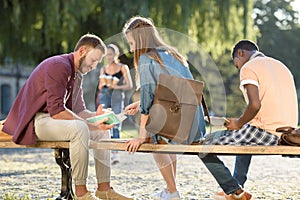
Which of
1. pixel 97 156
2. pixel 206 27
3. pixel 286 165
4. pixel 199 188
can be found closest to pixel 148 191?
pixel 199 188

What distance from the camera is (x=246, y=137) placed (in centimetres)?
529

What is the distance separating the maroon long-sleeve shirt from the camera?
5.36 m

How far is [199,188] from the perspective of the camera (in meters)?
7.74

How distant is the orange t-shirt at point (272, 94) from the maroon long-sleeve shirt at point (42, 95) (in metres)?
1.41

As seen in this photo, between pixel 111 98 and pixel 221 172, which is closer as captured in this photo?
pixel 221 172

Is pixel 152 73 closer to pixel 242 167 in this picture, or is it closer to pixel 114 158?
pixel 242 167

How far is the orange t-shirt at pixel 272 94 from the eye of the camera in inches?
208

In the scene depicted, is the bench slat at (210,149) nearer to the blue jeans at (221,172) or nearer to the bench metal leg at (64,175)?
the blue jeans at (221,172)

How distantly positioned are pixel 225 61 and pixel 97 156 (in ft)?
145

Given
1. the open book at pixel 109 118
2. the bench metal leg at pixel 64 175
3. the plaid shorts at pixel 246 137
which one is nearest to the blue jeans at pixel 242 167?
the plaid shorts at pixel 246 137

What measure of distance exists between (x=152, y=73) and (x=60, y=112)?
792 mm

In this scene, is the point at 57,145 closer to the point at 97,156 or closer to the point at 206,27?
the point at 97,156

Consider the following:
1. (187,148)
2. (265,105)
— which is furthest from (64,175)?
(265,105)

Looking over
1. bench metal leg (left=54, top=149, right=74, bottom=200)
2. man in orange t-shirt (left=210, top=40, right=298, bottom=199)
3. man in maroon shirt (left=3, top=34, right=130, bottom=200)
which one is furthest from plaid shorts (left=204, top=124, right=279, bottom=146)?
bench metal leg (left=54, top=149, right=74, bottom=200)
